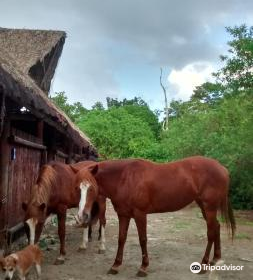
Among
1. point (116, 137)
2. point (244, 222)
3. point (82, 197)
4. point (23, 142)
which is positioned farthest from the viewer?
point (116, 137)

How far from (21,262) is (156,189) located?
220cm

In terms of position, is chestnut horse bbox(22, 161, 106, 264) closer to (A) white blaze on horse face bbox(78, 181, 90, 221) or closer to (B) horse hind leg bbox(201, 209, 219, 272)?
(A) white blaze on horse face bbox(78, 181, 90, 221)

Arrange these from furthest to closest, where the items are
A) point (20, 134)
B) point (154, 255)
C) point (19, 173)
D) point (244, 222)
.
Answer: point (244, 222), point (19, 173), point (20, 134), point (154, 255)

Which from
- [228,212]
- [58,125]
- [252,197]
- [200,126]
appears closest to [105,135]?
[200,126]

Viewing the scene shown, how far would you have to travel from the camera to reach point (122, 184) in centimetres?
619

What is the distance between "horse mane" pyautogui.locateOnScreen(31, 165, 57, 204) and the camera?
21.8 ft

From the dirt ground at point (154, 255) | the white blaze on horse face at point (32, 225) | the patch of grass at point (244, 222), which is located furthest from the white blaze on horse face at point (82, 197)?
the patch of grass at point (244, 222)

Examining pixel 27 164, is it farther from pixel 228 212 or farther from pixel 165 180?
pixel 228 212

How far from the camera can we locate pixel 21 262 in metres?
5.20

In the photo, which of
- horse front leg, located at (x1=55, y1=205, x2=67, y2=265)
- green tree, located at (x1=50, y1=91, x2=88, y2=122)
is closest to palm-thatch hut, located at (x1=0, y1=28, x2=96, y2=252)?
horse front leg, located at (x1=55, y1=205, x2=67, y2=265)

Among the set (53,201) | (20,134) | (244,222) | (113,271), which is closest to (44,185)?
(53,201)

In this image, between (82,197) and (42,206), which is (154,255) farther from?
(82,197)

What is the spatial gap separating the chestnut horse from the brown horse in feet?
1.79

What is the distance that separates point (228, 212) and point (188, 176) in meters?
1.01
